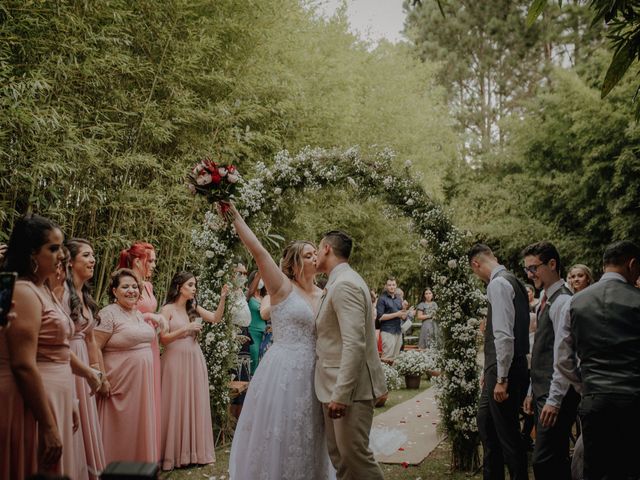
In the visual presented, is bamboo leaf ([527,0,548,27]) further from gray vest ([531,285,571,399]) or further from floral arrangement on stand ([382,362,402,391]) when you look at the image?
floral arrangement on stand ([382,362,402,391])

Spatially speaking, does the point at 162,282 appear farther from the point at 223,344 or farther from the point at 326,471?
the point at 326,471

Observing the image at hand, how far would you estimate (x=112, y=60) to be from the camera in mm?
6172

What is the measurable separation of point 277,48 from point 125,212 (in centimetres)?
389

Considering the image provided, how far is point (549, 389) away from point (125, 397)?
3170 mm

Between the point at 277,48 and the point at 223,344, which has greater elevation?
the point at 277,48

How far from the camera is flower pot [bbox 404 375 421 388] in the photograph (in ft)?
34.9

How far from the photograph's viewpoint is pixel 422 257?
639cm

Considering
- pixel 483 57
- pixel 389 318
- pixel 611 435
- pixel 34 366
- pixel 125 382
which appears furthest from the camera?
pixel 483 57

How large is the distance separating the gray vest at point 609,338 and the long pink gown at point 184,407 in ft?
12.3

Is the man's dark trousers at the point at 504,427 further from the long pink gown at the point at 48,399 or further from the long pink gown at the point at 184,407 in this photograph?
the long pink gown at the point at 48,399

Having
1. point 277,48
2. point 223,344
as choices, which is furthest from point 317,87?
point 223,344

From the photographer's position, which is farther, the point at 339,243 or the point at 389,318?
the point at 389,318

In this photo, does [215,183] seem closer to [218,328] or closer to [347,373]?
[347,373]

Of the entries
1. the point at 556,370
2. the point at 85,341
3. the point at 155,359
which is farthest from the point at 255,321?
the point at 556,370
